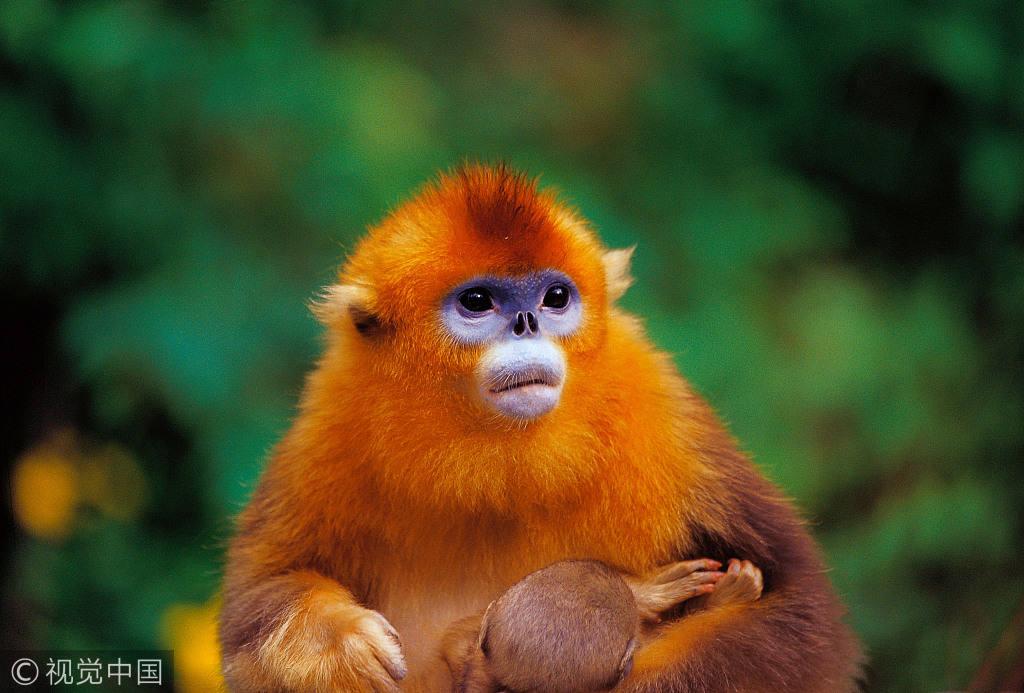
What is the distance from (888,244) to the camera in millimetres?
3926

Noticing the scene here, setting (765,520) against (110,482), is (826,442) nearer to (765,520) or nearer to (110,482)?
(765,520)

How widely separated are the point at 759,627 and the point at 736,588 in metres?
0.09

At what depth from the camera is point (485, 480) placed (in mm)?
2082

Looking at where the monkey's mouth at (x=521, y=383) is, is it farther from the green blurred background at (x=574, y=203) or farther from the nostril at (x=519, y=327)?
the green blurred background at (x=574, y=203)

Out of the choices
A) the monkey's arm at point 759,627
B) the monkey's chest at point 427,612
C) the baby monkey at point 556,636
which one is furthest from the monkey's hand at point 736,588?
the monkey's chest at point 427,612

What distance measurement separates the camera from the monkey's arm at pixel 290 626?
1.99m

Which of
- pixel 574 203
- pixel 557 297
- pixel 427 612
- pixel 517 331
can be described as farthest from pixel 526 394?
pixel 574 203

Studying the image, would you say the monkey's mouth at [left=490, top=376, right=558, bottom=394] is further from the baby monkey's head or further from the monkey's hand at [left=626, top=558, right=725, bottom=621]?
the monkey's hand at [left=626, top=558, right=725, bottom=621]

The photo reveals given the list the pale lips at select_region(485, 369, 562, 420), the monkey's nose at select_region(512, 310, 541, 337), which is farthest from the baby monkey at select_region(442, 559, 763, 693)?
the monkey's nose at select_region(512, 310, 541, 337)

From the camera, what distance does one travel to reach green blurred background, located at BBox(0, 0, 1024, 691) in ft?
11.4

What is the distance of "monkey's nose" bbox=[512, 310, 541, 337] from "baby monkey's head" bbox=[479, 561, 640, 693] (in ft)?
1.36

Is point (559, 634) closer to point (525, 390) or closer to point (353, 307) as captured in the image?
point (525, 390)

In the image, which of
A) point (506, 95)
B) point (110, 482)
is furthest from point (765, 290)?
point (110, 482)

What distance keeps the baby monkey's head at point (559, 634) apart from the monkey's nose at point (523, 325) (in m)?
0.41
